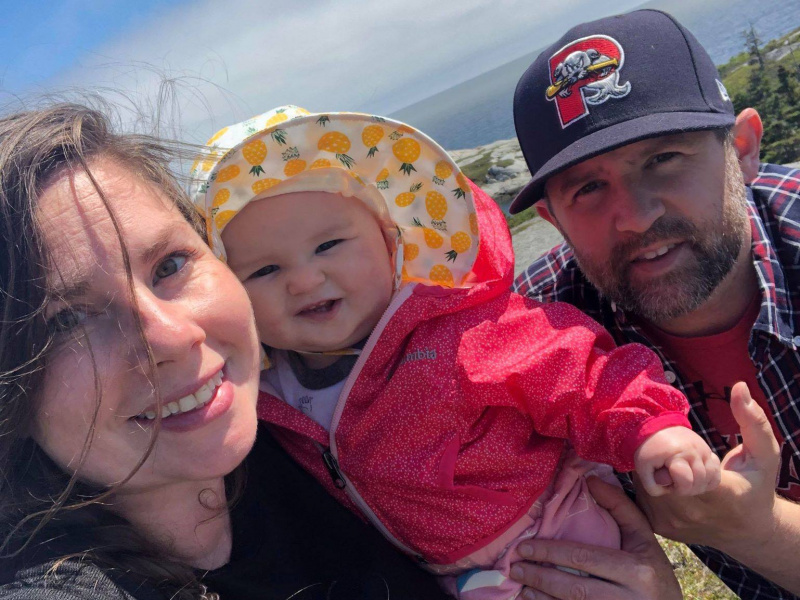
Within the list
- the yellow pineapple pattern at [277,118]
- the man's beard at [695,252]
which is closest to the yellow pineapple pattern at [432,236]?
the yellow pineapple pattern at [277,118]

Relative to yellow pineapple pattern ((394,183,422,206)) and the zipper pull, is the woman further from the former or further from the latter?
yellow pineapple pattern ((394,183,422,206))

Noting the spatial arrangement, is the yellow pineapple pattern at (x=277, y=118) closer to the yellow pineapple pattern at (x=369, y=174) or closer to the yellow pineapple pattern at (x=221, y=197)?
the yellow pineapple pattern at (x=369, y=174)

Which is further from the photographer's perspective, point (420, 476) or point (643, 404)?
point (420, 476)

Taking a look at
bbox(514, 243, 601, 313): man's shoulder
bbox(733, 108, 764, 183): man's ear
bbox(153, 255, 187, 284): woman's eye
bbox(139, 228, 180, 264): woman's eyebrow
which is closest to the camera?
bbox(139, 228, 180, 264): woman's eyebrow

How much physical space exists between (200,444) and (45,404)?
470mm

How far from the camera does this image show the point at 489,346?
2709 mm

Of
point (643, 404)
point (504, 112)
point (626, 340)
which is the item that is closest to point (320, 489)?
point (643, 404)

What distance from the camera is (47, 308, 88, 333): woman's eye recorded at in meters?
1.73

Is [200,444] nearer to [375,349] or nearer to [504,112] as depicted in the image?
[375,349]

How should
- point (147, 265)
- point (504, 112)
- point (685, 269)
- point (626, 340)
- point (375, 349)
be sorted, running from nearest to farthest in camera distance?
point (147, 265) → point (375, 349) → point (685, 269) → point (626, 340) → point (504, 112)

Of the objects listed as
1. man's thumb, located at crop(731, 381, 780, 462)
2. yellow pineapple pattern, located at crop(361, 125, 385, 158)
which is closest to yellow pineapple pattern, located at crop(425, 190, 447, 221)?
yellow pineapple pattern, located at crop(361, 125, 385, 158)

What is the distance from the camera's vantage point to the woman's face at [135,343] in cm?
173

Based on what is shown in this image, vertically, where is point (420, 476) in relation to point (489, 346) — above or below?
below

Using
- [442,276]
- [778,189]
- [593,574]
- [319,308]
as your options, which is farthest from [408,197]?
[778,189]
